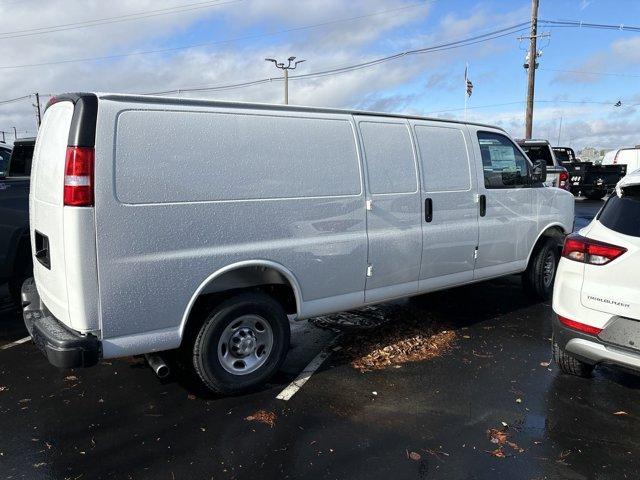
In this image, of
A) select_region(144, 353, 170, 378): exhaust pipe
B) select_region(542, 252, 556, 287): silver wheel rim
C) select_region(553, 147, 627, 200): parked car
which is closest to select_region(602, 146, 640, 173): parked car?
select_region(553, 147, 627, 200): parked car

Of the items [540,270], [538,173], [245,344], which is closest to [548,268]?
[540,270]

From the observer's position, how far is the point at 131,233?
332cm

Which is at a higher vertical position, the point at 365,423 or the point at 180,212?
the point at 180,212

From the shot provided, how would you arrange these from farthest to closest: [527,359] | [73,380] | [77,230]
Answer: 1. [527,359]
2. [73,380]
3. [77,230]

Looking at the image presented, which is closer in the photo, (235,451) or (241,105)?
(235,451)

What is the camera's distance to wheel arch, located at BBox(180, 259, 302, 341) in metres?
3.65

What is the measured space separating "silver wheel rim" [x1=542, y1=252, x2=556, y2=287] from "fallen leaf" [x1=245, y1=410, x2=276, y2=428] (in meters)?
4.32

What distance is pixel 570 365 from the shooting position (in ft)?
13.6

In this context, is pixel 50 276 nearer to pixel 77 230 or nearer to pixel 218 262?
pixel 77 230

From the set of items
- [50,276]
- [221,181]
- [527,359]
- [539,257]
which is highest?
[221,181]

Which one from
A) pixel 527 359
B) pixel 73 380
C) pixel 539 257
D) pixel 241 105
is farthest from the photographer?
pixel 539 257

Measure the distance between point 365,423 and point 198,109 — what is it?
2444 mm

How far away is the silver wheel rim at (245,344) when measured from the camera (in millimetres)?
3916

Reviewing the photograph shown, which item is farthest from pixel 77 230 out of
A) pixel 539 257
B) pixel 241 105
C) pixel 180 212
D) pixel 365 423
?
pixel 539 257
